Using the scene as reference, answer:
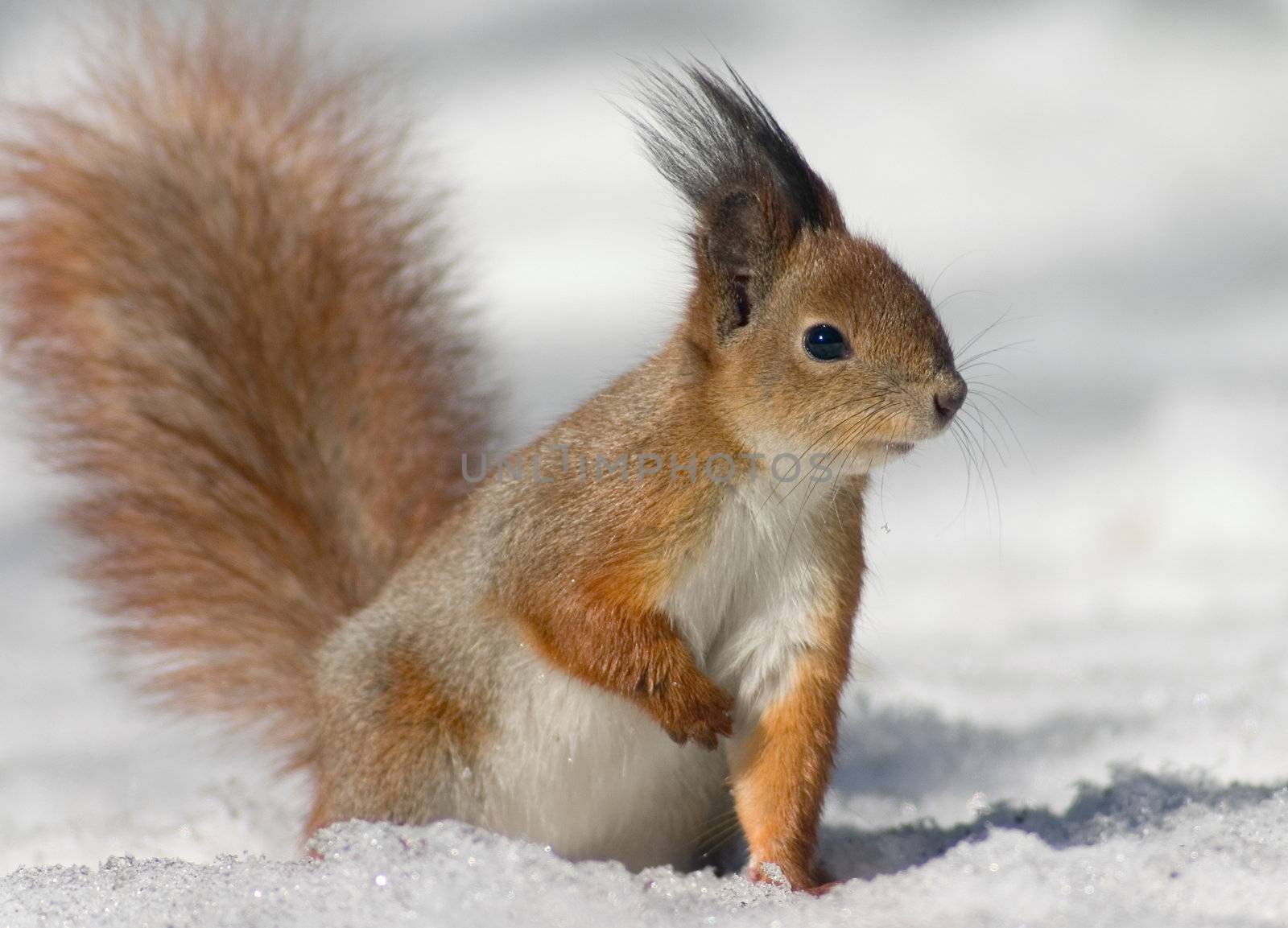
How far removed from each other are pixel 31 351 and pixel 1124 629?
6.27ft

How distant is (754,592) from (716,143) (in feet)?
1.51

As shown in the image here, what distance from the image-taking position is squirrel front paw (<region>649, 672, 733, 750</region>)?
1.42m

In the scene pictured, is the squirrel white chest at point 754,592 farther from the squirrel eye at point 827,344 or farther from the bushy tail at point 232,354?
the bushy tail at point 232,354

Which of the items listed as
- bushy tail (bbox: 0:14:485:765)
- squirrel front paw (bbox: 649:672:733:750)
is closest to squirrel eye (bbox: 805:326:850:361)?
squirrel front paw (bbox: 649:672:733:750)

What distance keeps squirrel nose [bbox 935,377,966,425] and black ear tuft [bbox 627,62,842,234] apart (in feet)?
0.77

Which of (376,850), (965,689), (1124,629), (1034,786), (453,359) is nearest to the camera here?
(376,850)

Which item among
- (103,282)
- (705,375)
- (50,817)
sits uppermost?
(103,282)

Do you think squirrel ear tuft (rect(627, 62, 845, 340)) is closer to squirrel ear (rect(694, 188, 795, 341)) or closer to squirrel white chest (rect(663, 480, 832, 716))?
squirrel ear (rect(694, 188, 795, 341))

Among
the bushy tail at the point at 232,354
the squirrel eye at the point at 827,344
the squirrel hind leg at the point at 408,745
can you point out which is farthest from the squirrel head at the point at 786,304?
the bushy tail at the point at 232,354

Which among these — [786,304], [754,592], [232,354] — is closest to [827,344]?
[786,304]

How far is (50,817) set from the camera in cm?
198

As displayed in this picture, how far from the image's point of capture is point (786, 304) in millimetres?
1442

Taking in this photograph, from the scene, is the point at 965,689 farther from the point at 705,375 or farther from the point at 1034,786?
the point at 705,375

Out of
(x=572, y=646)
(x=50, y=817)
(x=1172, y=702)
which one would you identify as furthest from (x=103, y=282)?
(x=1172, y=702)
